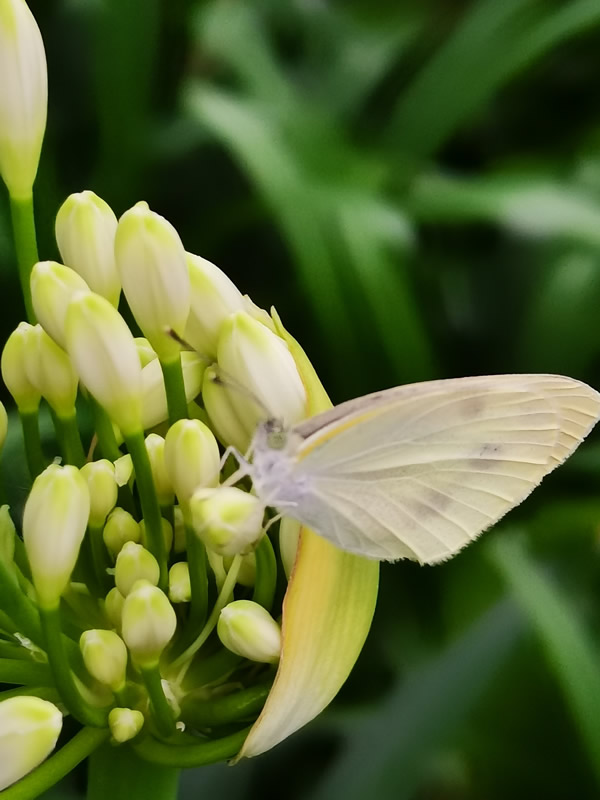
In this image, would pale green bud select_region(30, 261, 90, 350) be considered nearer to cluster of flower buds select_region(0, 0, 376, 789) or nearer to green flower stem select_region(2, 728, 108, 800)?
cluster of flower buds select_region(0, 0, 376, 789)

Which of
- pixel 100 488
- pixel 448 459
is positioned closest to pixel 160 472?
pixel 100 488

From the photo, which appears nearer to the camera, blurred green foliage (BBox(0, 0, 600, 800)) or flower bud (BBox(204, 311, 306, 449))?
flower bud (BBox(204, 311, 306, 449))

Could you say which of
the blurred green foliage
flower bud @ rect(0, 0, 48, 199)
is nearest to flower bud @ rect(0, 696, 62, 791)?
flower bud @ rect(0, 0, 48, 199)

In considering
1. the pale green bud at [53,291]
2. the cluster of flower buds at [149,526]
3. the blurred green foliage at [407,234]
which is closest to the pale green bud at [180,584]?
the cluster of flower buds at [149,526]

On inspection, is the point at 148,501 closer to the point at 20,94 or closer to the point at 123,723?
the point at 123,723

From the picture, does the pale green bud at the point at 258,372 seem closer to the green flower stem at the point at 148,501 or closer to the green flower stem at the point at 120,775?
the green flower stem at the point at 148,501

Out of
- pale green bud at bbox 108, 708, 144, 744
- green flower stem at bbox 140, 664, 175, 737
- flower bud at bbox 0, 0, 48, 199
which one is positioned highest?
flower bud at bbox 0, 0, 48, 199

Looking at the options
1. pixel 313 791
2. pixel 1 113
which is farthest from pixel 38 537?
pixel 313 791
